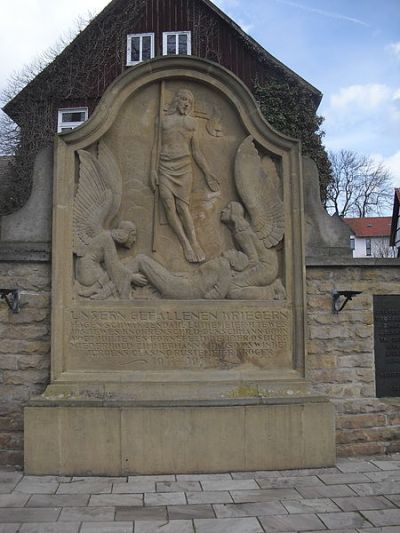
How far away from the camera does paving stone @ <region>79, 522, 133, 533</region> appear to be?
3943mm

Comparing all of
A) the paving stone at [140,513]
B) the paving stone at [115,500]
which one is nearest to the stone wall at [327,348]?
the paving stone at [115,500]

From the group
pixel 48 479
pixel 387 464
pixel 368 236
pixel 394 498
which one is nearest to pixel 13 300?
pixel 48 479

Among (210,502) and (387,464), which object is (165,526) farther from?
(387,464)

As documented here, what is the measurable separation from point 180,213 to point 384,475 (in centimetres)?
350

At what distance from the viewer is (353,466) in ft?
18.5

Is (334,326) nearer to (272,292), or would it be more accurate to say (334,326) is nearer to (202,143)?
(272,292)

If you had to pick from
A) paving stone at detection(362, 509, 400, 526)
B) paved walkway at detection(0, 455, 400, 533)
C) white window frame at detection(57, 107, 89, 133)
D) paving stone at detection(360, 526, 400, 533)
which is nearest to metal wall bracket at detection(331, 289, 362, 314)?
paved walkway at detection(0, 455, 400, 533)

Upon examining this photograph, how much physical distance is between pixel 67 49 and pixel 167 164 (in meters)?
12.7

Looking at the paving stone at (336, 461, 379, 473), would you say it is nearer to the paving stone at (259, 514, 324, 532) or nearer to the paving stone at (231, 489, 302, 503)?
the paving stone at (231, 489, 302, 503)

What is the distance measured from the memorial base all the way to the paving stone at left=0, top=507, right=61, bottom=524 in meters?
0.98

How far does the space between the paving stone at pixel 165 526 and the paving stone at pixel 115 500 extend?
1.39 ft

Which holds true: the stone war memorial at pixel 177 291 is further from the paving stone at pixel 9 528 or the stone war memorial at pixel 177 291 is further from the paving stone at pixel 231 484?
the paving stone at pixel 9 528

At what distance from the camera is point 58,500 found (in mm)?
4594

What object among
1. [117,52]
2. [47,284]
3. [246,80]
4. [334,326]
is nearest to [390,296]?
[334,326]
